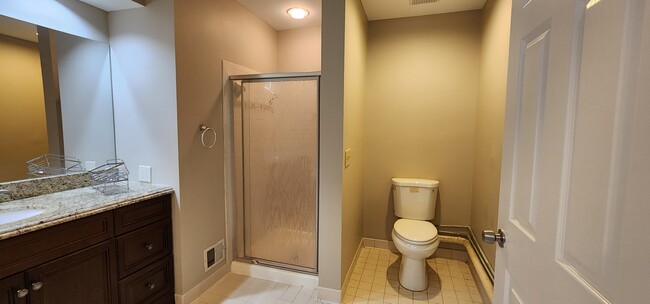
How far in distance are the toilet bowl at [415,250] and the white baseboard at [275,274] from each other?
2.40 ft

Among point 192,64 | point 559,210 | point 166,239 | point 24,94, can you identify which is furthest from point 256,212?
point 559,210

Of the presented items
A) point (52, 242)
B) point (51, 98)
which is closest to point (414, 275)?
point (52, 242)

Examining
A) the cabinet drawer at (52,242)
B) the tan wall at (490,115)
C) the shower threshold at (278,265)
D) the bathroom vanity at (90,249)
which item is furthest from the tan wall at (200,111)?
the tan wall at (490,115)

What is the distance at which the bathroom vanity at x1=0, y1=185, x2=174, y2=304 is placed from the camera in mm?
1188

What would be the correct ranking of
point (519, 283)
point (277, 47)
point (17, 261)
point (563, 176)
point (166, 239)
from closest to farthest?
point (563, 176) < point (519, 283) < point (17, 261) < point (166, 239) < point (277, 47)

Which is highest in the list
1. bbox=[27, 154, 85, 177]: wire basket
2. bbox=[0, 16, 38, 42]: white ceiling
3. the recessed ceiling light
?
the recessed ceiling light

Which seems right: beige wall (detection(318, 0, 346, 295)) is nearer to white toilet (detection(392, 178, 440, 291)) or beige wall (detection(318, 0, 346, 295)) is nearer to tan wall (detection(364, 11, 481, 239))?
white toilet (detection(392, 178, 440, 291))

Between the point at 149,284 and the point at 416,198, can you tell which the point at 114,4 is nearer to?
the point at 149,284

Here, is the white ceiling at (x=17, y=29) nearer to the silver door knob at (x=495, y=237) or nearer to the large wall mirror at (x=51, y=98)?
the large wall mirror at (x=51, y=98)

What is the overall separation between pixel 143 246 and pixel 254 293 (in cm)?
89

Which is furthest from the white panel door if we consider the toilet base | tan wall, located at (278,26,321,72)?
tan wall, located at (278,26,321,72)

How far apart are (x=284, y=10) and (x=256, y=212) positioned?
1.93 m

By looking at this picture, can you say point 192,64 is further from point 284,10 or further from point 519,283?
point 519,283

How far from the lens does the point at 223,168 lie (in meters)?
2.34
